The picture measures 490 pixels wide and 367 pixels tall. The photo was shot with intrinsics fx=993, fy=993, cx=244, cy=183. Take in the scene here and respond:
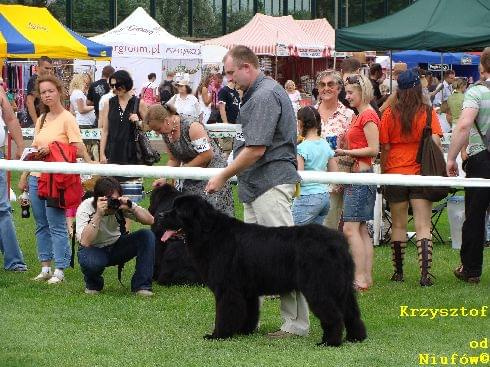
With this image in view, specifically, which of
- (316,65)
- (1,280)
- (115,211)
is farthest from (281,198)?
(316,65)

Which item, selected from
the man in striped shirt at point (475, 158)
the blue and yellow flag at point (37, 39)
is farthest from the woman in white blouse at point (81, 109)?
the man in striped shirt at point (475, 158)

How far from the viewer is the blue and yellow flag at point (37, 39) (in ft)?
56.3

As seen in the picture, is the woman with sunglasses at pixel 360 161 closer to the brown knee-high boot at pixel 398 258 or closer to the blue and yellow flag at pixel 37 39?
the brown knee-high boot at pixel 398 258

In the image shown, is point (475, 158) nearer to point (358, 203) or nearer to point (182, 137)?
point (358, 203)

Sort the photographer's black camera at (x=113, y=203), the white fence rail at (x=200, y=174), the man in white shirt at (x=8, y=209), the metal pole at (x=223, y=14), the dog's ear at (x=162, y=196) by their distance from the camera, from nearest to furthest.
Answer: the white fence rail at (x=200, y=174)
the photographer's black camera at (x=113, y=203)
the dog's ear at (x=162, y=196)
the man in white shirt at (x=8, y=209)
the metal pole at (x=223, y=14)

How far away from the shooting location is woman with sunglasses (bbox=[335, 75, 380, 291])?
8.56m

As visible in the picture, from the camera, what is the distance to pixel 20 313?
25.8 feet

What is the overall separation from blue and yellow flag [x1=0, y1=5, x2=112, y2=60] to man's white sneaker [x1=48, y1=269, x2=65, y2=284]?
8.46 meters

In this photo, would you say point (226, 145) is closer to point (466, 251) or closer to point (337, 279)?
point (466, 251)

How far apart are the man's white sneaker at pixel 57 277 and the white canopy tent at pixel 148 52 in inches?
782

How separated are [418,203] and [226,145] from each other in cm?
1006

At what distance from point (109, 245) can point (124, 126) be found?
7.21ft

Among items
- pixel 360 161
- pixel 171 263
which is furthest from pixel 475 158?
pixel 171 263

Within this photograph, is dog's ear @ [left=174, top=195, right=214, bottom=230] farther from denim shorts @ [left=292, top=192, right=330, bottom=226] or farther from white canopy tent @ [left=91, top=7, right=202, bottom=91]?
white canopy tent @ [left=91, top=7, right=202, bottom=91]
